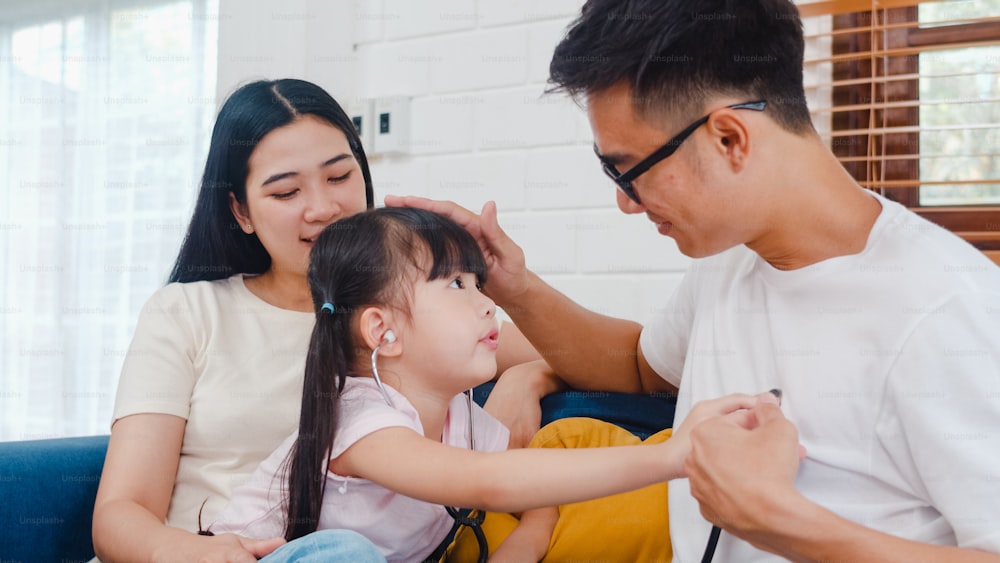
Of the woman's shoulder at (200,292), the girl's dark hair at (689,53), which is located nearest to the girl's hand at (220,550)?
the woman's shoulder at (200,292)

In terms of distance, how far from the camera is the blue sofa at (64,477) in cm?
156

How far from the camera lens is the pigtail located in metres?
1.30

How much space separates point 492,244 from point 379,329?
0.91ft

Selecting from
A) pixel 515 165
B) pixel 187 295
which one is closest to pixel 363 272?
pixel 187 295

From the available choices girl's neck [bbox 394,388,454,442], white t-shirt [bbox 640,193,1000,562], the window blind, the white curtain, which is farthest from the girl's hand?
the white curtain

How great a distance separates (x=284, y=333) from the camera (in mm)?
1704

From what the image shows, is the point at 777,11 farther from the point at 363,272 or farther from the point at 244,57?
the point at 244,57

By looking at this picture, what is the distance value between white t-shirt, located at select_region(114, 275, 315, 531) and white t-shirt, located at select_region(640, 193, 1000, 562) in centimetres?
70

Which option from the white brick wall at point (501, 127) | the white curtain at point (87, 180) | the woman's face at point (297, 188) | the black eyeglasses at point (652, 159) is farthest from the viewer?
the white curtain at point (87, 180)

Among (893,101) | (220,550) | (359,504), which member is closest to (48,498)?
(220,550)

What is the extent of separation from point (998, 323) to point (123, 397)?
50.6 inches

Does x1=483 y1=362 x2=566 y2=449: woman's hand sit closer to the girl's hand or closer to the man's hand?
the girl's hand

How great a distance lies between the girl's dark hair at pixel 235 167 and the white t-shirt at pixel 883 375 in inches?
32.4

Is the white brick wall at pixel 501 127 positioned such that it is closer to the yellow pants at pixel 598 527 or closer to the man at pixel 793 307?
the yellow pants at pixel 598 527
